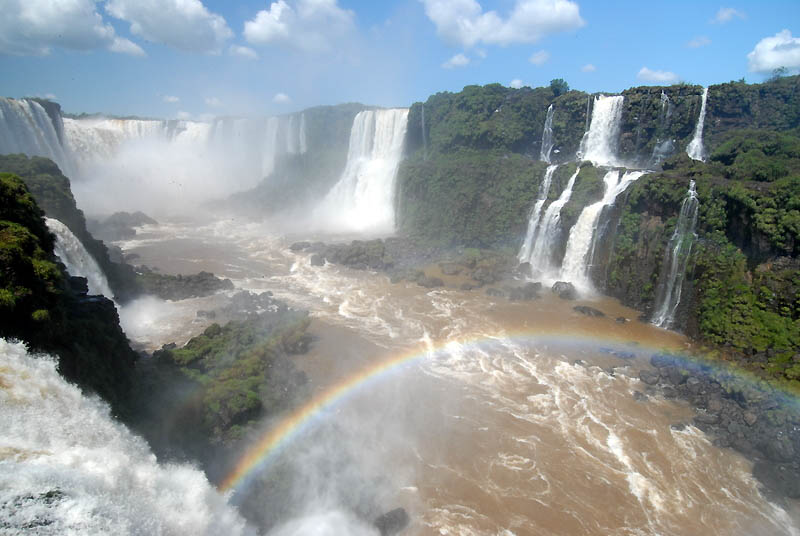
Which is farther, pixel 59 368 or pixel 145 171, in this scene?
pixel 145 171

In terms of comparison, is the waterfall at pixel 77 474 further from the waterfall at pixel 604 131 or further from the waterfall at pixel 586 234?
the waterfall at pixel 604 131

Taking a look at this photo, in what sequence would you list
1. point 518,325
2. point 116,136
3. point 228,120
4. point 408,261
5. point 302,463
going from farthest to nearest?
point 228,120 → point 116,136 → point 408,261 → point 518,325 → point 302,463

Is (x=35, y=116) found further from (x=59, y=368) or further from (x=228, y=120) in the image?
(x=59, y=368)

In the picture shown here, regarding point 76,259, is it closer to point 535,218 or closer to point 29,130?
point 535,218

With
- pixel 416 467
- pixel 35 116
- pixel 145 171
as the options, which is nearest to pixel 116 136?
pixel 145 171

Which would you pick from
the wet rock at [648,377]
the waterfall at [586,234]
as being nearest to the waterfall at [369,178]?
the waterfall at [586,234]

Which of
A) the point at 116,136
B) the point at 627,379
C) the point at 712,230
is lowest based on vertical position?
the point at 627,379

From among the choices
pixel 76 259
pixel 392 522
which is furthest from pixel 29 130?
pixel 392 522

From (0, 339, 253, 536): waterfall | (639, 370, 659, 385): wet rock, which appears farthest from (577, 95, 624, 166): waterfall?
(0, 339, 253, 536): waterfall
